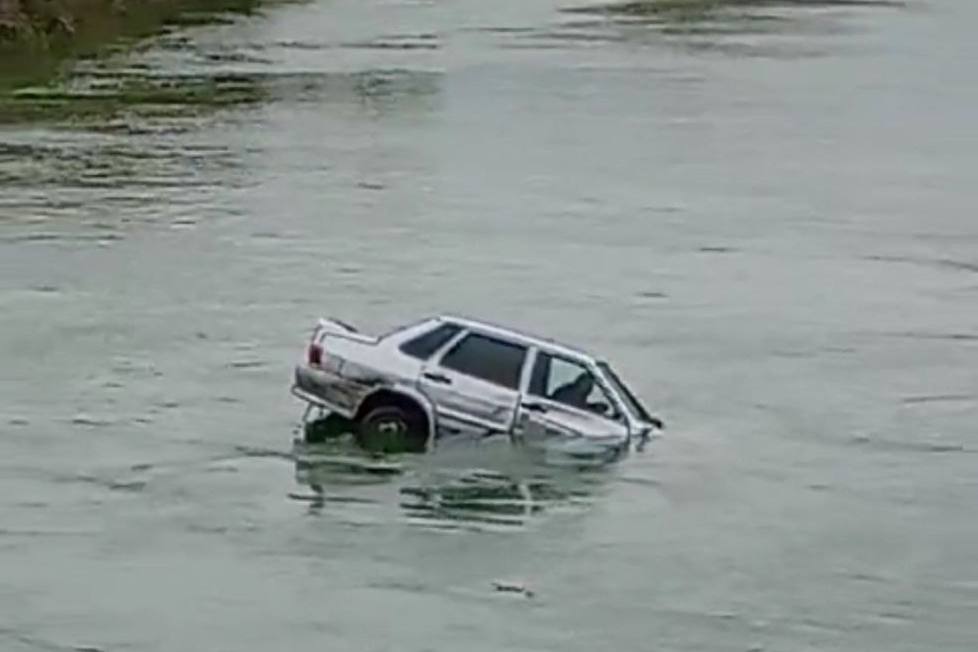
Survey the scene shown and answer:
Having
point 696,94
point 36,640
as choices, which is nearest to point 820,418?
point 36,640

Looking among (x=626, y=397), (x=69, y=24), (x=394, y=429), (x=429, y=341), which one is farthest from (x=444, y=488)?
(x=69, y=24)

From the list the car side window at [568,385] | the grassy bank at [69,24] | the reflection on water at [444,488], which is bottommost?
the grassy bank at [69,24]

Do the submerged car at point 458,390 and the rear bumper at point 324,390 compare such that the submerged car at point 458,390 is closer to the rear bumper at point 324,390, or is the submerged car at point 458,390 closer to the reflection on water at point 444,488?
the rear bumper at point 324,390

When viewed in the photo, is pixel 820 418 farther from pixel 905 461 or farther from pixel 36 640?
pixel 36 640

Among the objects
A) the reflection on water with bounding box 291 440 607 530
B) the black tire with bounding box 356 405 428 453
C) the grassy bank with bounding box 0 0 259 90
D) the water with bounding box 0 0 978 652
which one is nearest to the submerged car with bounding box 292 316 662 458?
the black tire with bounding box 356 405 428 453

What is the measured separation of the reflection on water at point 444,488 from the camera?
26.8m

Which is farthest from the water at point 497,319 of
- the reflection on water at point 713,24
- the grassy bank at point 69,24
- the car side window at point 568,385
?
the reflection on water at point 713,24

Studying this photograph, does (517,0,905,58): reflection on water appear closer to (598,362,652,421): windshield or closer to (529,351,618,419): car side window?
(598,362,652,421): windshield

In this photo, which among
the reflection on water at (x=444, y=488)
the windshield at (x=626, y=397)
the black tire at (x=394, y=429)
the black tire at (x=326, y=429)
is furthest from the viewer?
the windshield at (x=626, y=397)

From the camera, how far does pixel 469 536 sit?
25984 millimetres

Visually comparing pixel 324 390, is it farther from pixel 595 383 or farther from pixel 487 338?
pixel 595 383

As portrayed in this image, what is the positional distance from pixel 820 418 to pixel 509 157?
25775 mm

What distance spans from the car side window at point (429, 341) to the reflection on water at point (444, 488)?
115 centimetres

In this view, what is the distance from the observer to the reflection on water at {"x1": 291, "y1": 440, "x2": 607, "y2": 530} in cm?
2681
